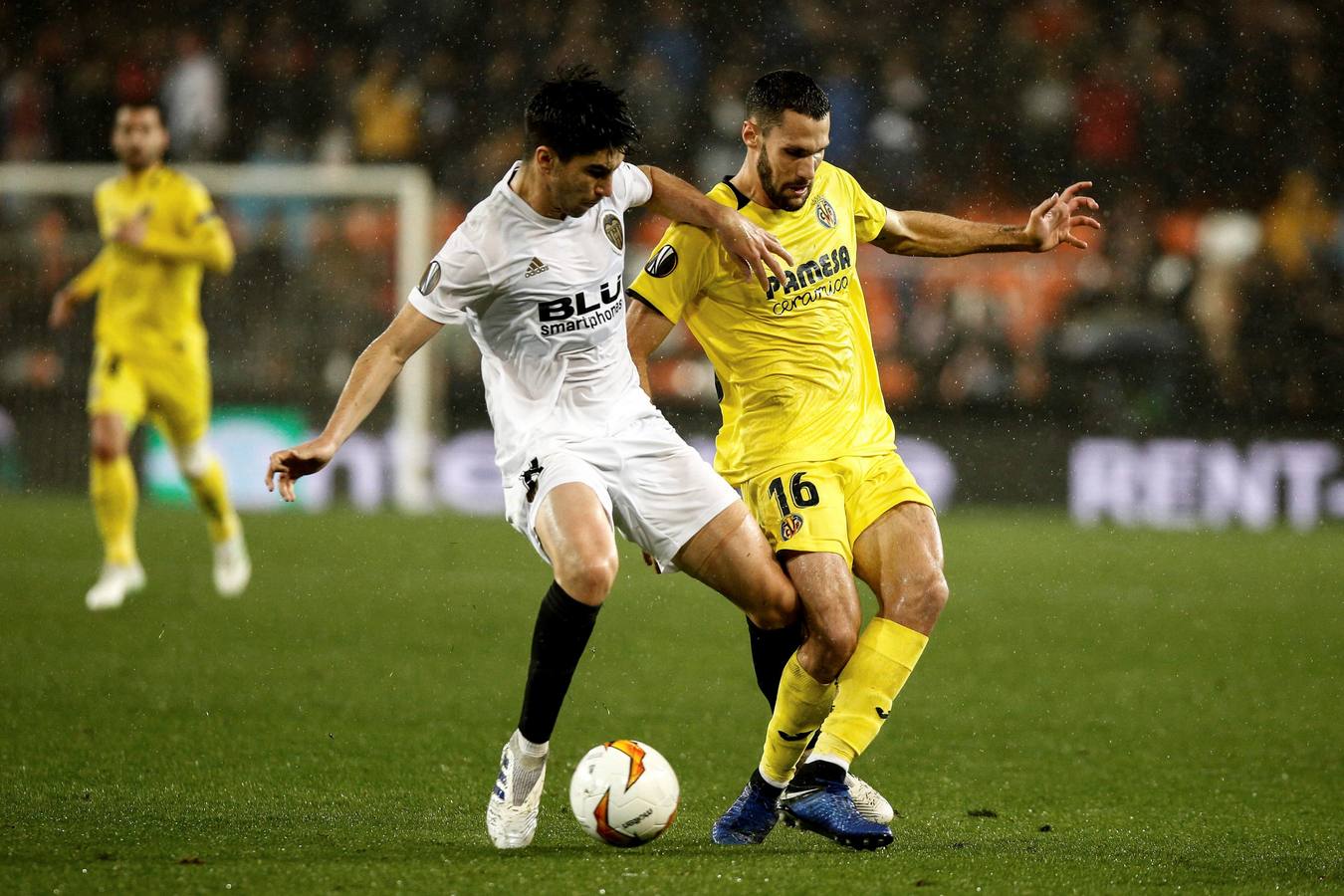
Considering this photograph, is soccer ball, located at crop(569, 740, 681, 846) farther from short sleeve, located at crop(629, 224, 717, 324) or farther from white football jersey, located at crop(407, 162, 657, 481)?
short sleeve, located at crop(629, 224, 717, 324)

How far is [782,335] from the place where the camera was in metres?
5.47

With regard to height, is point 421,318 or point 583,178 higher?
point 583,178

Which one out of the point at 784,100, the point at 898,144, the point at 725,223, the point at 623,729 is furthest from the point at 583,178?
the point at 898,144

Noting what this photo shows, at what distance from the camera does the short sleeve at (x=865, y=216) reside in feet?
18.6

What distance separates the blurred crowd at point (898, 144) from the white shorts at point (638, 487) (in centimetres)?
1095

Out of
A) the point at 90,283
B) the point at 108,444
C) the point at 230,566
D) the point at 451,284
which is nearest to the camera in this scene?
the point at 451,284

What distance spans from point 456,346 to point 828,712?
39.9 feet

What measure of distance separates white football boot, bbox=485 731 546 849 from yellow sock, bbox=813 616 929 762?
813 millimetres

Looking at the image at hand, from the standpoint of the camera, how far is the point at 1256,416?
15.7m

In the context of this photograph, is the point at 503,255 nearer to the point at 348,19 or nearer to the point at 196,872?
the point at 196,872

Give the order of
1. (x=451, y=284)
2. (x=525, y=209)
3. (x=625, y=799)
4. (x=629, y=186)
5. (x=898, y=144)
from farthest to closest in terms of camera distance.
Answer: (x=898, y=144), (x=629, y=186), (x=525, y=209), (x=451, y=284), (x=625, y=799)

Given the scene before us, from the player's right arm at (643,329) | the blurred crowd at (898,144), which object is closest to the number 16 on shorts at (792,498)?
the player's right arm at (643,329)

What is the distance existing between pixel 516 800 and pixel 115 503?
616 cm

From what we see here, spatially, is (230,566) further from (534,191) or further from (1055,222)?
(1055,222)
